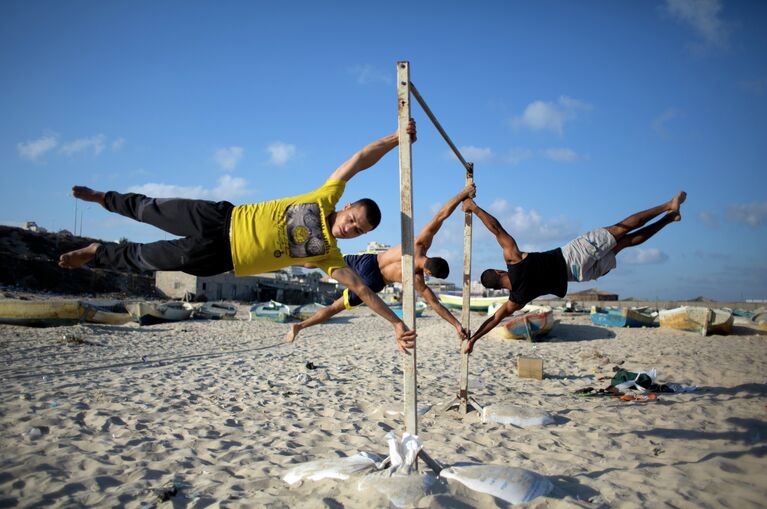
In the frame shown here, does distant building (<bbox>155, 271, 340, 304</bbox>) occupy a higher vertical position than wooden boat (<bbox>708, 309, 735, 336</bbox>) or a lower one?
higher

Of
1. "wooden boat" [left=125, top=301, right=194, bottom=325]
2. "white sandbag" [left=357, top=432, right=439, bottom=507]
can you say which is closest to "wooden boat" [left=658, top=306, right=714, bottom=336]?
"white sandbag" [left=357, top=432, right=439, bottom=507]

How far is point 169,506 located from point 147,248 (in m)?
1.78

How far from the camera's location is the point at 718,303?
36062 mm

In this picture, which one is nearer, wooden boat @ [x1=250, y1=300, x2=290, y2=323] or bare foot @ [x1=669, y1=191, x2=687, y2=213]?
bare foot @ [x1=669, y1=191, x2=687, y2=213]

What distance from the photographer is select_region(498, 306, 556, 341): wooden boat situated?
13.9m

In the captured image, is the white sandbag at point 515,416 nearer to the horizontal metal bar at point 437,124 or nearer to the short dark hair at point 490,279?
the short dark hair at point 490,279

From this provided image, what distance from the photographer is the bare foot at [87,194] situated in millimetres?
3514

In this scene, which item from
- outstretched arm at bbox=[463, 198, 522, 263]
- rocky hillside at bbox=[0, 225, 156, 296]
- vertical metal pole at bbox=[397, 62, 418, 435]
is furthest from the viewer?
rocky hillside at bbox=[0, 225, 156, 296]

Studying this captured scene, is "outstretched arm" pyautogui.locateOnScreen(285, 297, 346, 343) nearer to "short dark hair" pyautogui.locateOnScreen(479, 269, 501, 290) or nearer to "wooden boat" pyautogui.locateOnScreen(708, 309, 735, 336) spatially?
"short dark hair" pyautogui.locateOnScreen(479, 269, 501, 290)

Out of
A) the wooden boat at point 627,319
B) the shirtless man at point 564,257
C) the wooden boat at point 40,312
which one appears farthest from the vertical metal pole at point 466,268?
the wooden boat at point 627,319

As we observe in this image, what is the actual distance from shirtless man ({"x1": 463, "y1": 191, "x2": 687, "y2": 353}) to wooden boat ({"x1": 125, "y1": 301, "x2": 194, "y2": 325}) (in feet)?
55.9

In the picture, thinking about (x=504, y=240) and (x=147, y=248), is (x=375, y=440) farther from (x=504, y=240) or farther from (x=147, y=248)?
(x=147, y=248)

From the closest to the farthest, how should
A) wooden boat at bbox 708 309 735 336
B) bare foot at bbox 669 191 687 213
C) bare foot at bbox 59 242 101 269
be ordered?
bare foot at bbox 59 242 101 269
bare foot at bbox 669 191 687 213
wooden boat at bbox 708 309 735 336

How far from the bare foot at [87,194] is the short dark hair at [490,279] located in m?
3.78
